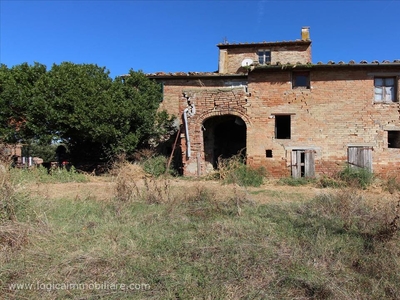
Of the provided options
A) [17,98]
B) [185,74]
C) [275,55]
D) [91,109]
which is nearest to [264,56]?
[275,55]

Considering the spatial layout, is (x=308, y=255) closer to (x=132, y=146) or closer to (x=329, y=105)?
(x=329, y=105)

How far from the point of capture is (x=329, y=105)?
1372cm

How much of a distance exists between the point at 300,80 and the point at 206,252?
39.9ft

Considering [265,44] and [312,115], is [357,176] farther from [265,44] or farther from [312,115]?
[265,44]

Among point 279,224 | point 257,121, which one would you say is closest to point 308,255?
point 279,224

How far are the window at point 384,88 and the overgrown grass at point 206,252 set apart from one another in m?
9.35

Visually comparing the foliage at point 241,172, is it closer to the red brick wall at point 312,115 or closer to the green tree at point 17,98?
the red brick wall at point 312,115

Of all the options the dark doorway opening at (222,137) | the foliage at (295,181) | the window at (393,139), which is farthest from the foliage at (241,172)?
the window at (393,139)

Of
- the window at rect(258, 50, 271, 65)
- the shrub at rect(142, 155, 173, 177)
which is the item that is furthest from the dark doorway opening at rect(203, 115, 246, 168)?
the window at rect(258, 50, 271, 65)

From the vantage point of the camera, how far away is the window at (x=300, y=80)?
14172 mm

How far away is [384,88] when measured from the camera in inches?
538

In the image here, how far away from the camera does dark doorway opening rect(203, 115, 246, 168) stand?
1583cm

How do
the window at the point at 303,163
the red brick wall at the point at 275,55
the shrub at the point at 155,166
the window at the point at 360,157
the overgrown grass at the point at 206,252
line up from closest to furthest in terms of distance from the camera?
1. the overgrown grass at the point at 206,252
2. the window at the point at 360,157
3. the window at the point at 303,163
4. the shrub at the point at 155,166
5. the red brick wall at the point at 275,55

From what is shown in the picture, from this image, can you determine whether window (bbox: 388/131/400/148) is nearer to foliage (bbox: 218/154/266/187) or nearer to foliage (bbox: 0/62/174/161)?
foliage (bbox: 218/154/266/187)
